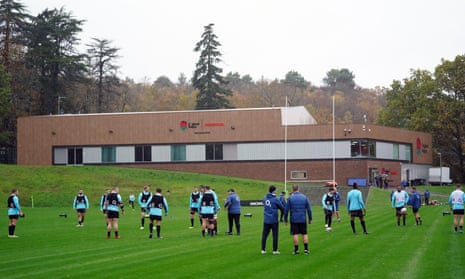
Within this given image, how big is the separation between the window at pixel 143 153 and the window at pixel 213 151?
7010mm

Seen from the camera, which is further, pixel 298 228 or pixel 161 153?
pixel 161 153

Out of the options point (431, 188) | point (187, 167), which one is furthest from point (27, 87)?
point (431, 188)

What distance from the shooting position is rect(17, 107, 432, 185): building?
3103 inches

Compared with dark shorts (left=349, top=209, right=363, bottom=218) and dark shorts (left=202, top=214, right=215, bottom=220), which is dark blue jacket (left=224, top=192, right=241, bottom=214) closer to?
dark shorts (left=202, top=214, right=215, bottom=220)

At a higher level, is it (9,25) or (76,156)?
(9,25)

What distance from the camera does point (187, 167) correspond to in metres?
82.2

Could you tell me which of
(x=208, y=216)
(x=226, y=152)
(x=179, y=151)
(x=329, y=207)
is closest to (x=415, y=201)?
(x=329, y=207)

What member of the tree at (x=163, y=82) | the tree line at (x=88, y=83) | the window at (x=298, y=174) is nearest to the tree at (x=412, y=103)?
the tree line at (x=88, y=83)

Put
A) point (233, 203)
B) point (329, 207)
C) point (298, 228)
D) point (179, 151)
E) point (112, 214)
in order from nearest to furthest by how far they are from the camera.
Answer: point (298, 228), point (112, 214), point (233, 203), point (329, 207), point (179, 151)

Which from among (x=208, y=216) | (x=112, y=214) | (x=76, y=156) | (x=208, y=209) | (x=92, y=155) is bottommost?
(x=208, y=216)

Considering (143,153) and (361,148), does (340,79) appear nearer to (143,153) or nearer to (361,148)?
(361,148)

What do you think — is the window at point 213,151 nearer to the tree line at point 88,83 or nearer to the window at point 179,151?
the window at point 179,151

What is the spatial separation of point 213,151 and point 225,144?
5.62 ft

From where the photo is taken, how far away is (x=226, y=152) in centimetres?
8119
